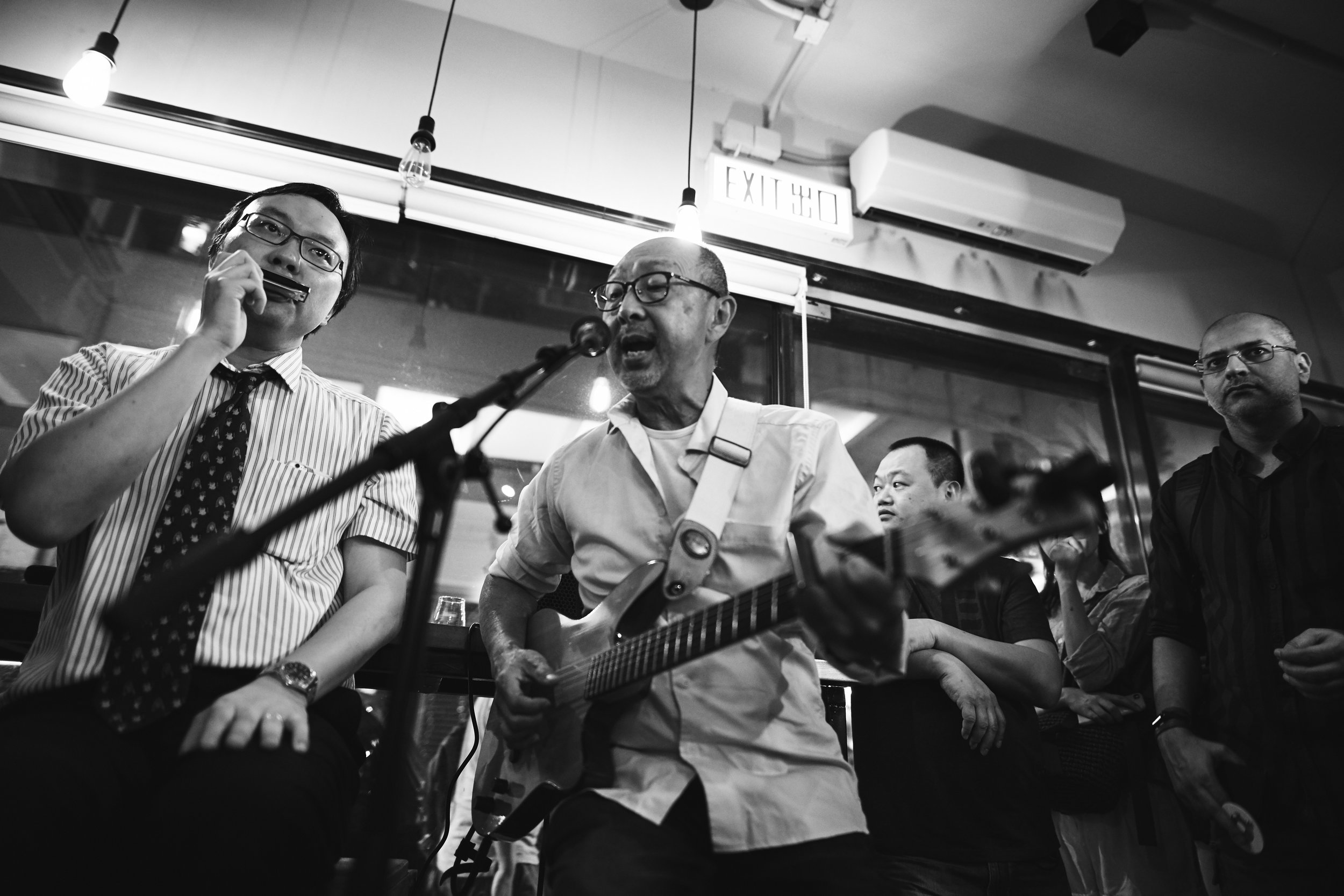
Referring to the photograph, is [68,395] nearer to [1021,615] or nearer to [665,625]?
[665,625]

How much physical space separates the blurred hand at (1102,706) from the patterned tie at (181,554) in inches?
99.3

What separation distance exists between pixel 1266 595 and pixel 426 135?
10.1 feet

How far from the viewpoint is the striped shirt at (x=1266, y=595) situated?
208 cm

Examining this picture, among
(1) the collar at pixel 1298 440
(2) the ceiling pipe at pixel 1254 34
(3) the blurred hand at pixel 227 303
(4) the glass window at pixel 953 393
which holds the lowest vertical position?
(3) the blurred hand at pixel 227 303

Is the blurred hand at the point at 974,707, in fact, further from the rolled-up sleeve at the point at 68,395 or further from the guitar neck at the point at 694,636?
the rolled-up sleeve at the point at 68,395

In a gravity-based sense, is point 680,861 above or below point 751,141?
below

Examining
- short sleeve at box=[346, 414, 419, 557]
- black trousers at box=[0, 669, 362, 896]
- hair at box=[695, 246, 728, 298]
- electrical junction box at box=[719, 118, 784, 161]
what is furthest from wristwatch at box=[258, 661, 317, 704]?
electrical junction box at box=[719, 118, 784, 161]

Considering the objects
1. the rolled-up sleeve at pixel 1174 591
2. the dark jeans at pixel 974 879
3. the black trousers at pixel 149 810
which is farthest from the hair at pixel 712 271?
the rolled-up sleeve at pixel 1174 591

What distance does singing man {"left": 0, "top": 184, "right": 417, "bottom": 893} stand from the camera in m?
1.15

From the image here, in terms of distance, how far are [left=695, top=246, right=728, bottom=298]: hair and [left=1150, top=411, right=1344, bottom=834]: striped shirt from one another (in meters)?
1.68

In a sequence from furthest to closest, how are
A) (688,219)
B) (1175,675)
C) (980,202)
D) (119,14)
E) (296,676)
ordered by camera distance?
(980,202)
(688,219)
(119,14)
(1175,675)
(296,676)

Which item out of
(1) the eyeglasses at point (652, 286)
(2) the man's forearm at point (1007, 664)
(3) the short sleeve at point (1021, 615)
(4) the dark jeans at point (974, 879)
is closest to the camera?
(4) the dark jeans at point (974, 879)

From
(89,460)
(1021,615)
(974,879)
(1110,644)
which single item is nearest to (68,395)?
(89,460)

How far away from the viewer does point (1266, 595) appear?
2.28 metres
